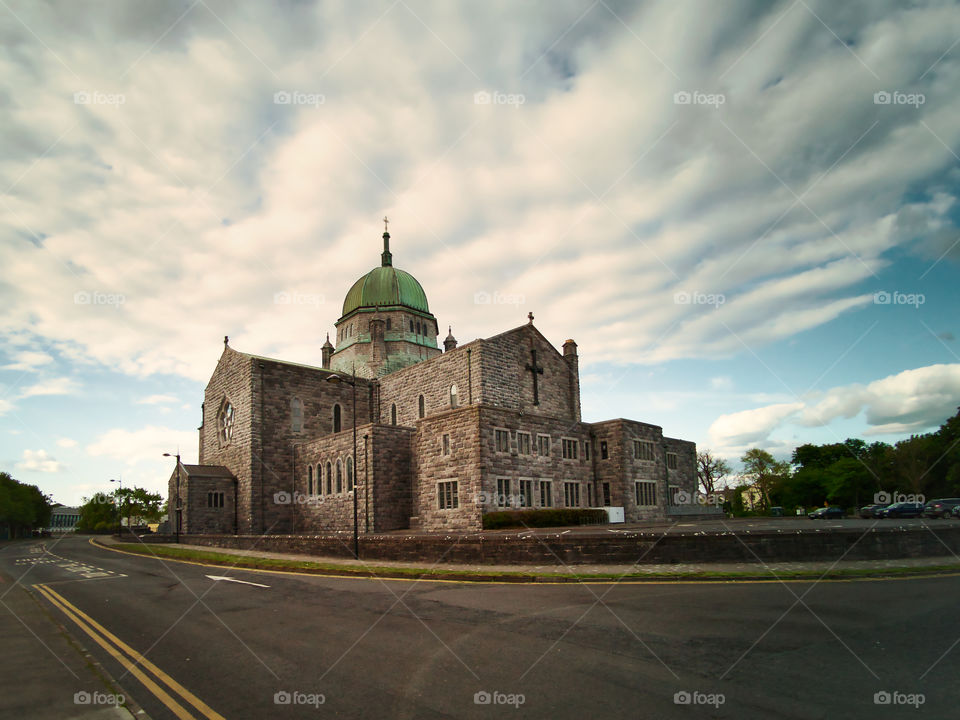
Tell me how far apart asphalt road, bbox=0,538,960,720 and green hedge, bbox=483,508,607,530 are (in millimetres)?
16311

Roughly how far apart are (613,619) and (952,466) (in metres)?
69.3

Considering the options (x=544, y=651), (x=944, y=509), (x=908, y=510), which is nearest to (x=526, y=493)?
(x=908, y=510)

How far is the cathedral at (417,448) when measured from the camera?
32406mm

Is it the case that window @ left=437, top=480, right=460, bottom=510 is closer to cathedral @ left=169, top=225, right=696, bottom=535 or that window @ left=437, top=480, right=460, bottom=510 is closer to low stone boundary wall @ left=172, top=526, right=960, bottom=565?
cathedral @ left=169, top=225, right=696, bottom=535

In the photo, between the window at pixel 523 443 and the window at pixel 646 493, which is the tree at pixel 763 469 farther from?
the window at pixel 523 443

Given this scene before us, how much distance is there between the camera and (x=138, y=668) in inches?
302

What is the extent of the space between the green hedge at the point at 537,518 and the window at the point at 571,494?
2.90 metres

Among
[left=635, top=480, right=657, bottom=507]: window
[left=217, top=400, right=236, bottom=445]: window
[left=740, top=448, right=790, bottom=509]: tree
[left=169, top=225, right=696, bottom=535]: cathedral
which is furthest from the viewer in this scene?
[left=740, top=448, right=790, bottom=509]: tree

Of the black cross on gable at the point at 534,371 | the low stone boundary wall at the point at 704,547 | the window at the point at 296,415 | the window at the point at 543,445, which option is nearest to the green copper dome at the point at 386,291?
the window at the point at 296,415

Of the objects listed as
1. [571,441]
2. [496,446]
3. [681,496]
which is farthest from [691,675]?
[681,496]

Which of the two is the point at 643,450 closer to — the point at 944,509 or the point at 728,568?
the point at 944,509

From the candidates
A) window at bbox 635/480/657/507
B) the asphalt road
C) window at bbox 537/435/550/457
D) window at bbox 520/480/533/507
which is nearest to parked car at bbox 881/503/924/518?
window at bbox 635/480/657/507

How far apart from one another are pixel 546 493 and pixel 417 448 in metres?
8.21

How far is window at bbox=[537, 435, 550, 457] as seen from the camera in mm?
34656
